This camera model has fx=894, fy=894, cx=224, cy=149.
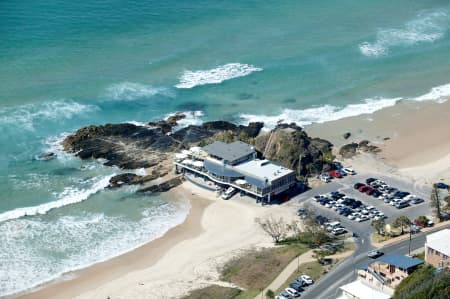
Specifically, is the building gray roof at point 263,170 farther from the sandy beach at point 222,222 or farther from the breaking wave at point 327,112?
the breaking wave at point 327,112

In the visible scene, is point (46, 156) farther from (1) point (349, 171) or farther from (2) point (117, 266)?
(1) point (349, 171)

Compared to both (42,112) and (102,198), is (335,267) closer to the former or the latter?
(102,198)

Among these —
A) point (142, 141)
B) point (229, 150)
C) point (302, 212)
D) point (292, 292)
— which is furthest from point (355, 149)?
point (292, 292)

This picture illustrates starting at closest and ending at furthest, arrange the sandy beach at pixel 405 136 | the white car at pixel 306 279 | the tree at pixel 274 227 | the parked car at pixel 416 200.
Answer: the white car at pixel 306 279, the tree at pixel 274 227, the parked car at pixel 416 200, the sandy beach at pixel 405 136

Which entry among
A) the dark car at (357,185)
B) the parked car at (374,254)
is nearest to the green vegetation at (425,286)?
the parked car at (374,254)

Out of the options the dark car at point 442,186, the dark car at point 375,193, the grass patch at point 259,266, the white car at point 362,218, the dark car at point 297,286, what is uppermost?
the dark car at point 442,186

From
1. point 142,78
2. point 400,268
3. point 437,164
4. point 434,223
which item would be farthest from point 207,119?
point 400,268
